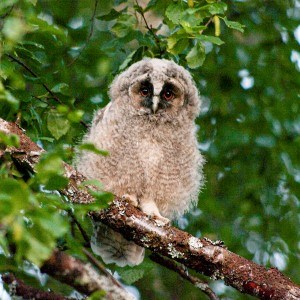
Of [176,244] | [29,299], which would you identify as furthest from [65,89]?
[29,299]

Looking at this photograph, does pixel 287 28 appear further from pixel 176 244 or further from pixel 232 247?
pixel 176 244

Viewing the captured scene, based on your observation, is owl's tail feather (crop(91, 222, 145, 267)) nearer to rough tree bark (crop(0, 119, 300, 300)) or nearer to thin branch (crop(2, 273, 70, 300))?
rough tree bark (crop(0, 119, 300, 300))

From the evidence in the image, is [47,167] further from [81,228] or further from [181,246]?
→ [81,228]

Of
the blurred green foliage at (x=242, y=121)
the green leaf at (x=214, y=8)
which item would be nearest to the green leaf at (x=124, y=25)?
the green leaf at (x=214, y=8)

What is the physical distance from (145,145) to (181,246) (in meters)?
1.00

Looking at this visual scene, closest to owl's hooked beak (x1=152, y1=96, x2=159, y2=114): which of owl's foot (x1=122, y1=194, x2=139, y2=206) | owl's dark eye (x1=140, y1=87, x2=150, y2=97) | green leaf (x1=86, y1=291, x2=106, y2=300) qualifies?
owl's dark eye (x1=140, y1=87, x2=150, y2=97)

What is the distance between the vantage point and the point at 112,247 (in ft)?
16.2

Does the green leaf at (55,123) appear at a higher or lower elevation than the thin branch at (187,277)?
higher

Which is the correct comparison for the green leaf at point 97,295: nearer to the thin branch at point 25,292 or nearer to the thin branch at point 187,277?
the thin branch at point 25,292

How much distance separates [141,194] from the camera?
4.77 meters

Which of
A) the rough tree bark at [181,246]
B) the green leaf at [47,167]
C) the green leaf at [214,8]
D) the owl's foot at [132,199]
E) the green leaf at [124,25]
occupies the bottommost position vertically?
the owl's foot at [132,199]

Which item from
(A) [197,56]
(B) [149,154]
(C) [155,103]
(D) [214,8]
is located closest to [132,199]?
(B) [149,154]

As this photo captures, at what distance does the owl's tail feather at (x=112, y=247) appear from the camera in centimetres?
491

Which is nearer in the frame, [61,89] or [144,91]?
[61,89]
